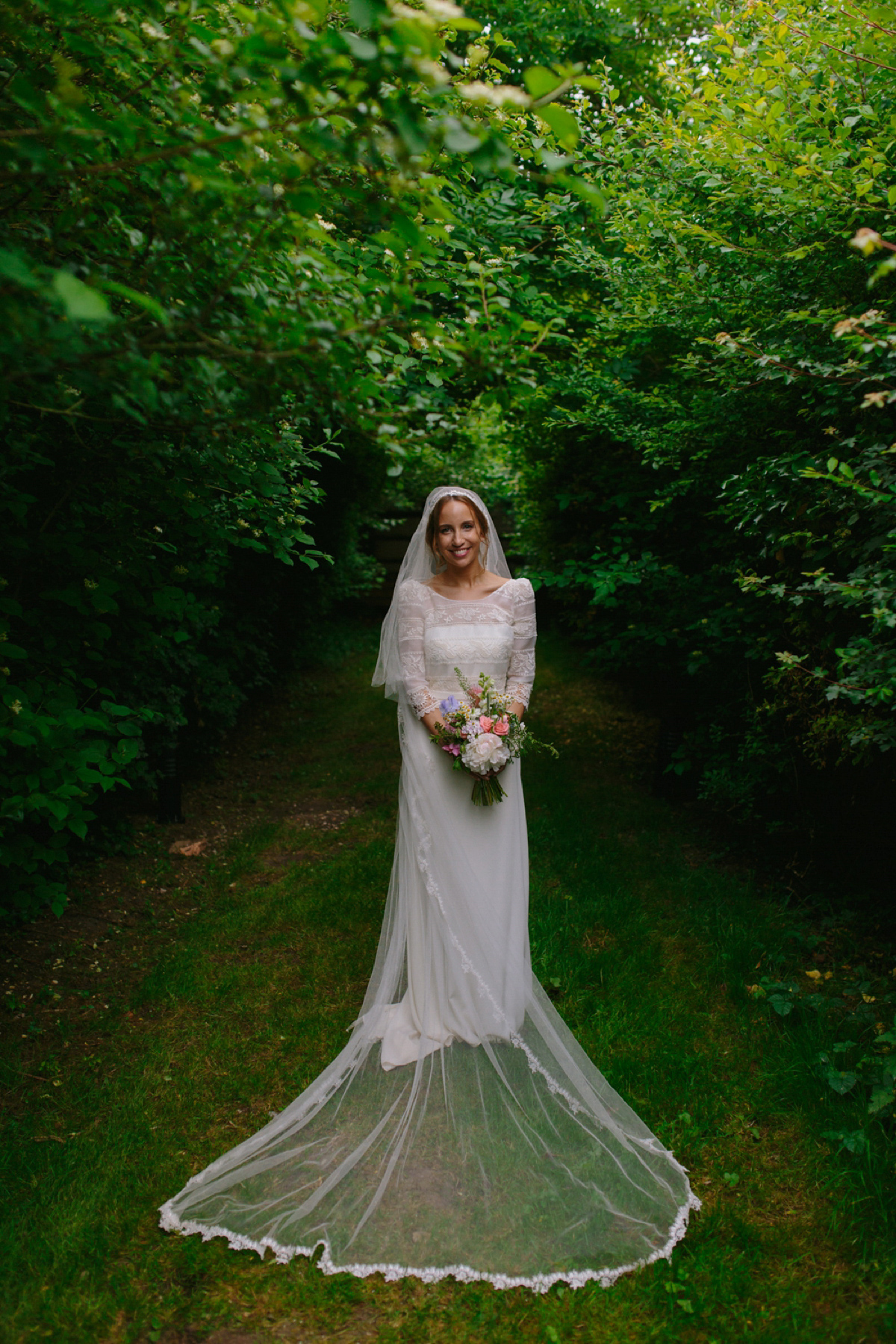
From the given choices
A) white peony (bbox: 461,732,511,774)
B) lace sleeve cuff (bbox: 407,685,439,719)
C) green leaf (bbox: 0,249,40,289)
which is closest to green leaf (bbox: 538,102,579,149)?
→ green leaf (bbox: 0,249,40,289)

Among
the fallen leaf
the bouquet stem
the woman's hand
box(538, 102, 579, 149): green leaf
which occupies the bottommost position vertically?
the fallen leaf

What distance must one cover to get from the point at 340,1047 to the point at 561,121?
3344mm

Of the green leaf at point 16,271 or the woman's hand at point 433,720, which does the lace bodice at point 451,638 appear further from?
the green leaf at point 16,271

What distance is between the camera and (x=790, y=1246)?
8.43 ft

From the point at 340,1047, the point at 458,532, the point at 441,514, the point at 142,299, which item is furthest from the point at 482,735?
the point at 142,299

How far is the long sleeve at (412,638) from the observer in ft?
11.8

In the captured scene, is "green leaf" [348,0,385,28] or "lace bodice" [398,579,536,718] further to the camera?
"lace bodice" [398,579,536,718]

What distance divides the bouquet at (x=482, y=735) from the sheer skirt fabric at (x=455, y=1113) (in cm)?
10

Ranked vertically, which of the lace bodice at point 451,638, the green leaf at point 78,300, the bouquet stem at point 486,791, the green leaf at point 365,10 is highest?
the green leaf at point 365,10

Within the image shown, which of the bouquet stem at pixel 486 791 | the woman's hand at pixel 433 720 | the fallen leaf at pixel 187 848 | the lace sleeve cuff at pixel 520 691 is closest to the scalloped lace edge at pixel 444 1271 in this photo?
the bouquet stem at pixel 486 791

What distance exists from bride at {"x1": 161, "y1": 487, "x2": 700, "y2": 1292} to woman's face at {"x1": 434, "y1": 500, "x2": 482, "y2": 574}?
1 cm

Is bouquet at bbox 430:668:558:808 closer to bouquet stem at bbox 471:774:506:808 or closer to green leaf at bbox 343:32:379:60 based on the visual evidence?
bouquet stem at bbox 471:774:506:808

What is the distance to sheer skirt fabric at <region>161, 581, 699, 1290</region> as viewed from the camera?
2.53 meters

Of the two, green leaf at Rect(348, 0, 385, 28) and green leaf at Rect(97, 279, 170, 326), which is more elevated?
green leaf at Rect(348, 0, 385, 28)
